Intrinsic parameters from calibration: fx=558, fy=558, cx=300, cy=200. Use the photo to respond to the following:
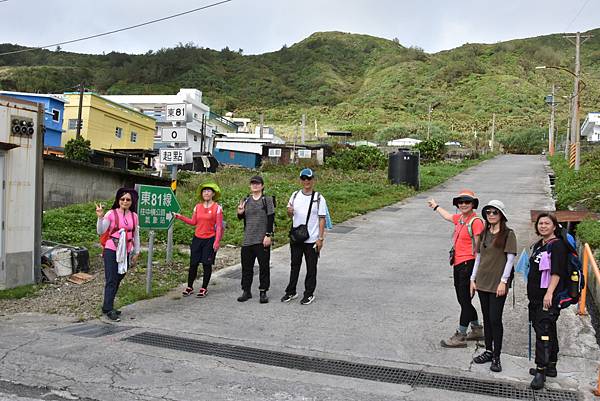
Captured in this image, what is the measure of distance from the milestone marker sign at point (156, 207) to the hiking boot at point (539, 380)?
518cm

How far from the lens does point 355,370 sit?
5.17 m

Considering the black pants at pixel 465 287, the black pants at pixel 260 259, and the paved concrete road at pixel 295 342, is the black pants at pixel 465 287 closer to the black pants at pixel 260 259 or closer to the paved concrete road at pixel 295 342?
the paved concrete road at pixel 295 342

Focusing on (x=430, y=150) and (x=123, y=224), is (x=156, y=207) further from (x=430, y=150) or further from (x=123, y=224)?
(x=430, y=150)

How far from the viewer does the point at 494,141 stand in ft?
208

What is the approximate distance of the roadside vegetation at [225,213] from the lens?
341 inches

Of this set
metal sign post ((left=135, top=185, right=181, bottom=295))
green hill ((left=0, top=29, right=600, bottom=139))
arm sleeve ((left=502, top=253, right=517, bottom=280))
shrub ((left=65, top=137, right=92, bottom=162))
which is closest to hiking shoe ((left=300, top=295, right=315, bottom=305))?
metal sign post ((left=135, top=185, right=181, bottom=295))

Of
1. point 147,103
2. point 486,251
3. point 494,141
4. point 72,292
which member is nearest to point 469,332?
point 486,251

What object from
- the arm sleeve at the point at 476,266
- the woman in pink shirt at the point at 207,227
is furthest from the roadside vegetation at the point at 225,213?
the arm sleeve at the point at 476,266

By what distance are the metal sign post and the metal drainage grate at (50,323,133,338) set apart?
1367 millimetres

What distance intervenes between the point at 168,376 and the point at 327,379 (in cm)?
141

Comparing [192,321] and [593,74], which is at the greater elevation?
[593,74]

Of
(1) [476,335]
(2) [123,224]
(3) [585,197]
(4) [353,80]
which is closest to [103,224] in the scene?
(2) [123,224]

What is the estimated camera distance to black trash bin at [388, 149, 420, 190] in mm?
23516

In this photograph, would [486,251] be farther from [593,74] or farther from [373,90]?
[593,74]
